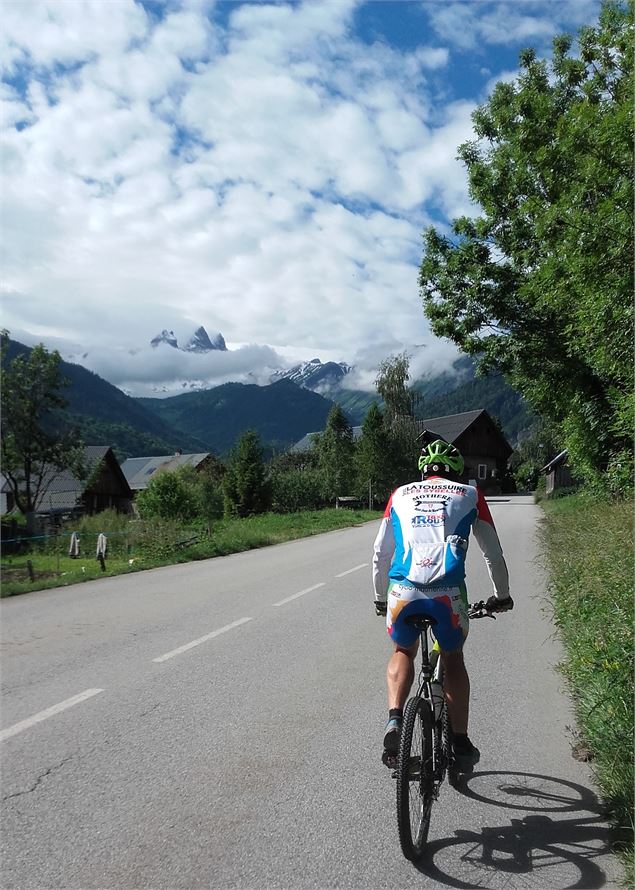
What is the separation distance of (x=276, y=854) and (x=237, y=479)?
54.6 meters

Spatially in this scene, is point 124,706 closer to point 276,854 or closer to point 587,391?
point 276,854

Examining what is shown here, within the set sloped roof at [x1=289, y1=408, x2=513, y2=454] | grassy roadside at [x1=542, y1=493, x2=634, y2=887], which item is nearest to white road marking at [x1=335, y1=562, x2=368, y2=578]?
grassy roadside at [x1=542, y1=493, x2=634, y2=887]

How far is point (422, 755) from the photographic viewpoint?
10.7 feet

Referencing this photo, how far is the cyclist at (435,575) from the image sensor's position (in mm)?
3430

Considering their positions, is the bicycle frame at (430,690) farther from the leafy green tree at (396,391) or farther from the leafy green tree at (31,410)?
the leafy green tree at (396,391)

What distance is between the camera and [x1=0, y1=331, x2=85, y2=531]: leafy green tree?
28.9 meters

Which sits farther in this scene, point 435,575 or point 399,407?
point 399,407

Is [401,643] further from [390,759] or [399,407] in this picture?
[399,407]

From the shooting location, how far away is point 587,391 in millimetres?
16609

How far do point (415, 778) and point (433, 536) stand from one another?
1.14 meters

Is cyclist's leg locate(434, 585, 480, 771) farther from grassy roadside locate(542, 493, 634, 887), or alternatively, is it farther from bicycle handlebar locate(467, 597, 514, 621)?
grassy roadside locate(542, 493, 634, 887)

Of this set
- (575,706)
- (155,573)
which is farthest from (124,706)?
(155,573)

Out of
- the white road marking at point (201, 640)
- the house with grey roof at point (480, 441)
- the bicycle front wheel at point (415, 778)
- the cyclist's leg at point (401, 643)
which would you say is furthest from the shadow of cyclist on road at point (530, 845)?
the house with grey roof at point (480, 441)

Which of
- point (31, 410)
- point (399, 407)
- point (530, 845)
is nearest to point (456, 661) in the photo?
point (530, 845)
